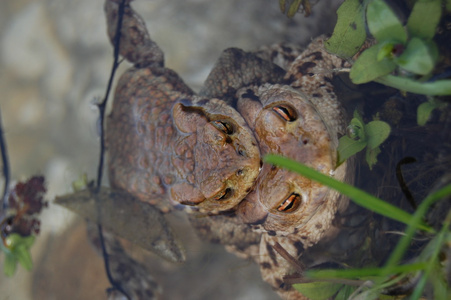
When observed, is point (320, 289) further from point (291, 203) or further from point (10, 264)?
point (10, 264)

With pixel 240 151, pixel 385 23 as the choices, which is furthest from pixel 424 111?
pixel 240 151

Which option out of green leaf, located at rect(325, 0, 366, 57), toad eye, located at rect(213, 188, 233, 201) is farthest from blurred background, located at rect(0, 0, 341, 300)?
toad eye, located at rect(213, 188, 233, 201)

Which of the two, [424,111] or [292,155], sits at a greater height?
[424,111]

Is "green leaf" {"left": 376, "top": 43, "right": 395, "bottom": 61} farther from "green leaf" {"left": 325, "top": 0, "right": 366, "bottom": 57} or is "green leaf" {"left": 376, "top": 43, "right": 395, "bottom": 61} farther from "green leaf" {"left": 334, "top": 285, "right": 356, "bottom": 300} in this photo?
"green leaf" {"left": 334, "top": 285, "right": 356, "bottom": 300}

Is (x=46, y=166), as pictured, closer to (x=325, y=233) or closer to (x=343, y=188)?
(x=325, y=233)

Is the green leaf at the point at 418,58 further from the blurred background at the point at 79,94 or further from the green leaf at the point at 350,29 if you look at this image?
the blurred background at the point at 79,94
